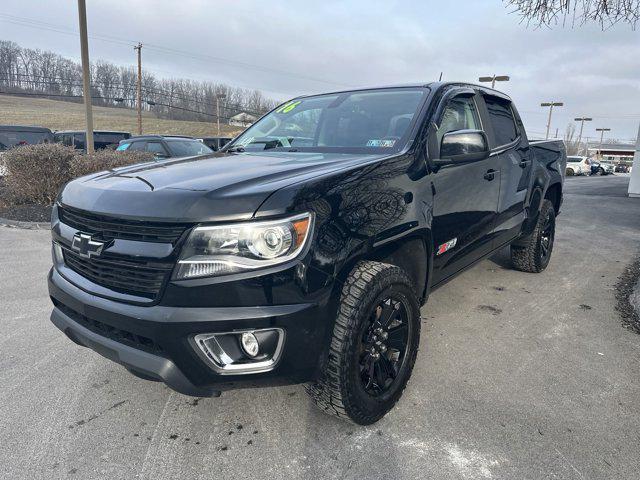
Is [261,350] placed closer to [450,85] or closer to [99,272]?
[99,272]

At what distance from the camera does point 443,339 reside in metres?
3.38

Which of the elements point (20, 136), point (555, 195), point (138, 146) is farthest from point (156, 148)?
point (555, 195)

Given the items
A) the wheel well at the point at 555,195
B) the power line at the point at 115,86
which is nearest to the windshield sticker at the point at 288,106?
the wheel well at the point at 555,195

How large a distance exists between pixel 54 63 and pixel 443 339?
266 ft

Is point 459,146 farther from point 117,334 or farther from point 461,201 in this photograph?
point 117,334

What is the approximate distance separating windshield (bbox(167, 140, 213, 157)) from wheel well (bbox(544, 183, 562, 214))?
8985mm

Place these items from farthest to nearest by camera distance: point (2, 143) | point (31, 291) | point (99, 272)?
point (2, 143)
point (31, 291)
point (99, 272)

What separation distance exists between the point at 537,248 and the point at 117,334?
4.37m

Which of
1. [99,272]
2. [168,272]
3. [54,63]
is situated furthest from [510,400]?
[54,63]

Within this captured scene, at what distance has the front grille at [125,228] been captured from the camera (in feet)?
6.06

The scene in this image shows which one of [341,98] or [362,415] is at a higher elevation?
[341,98]

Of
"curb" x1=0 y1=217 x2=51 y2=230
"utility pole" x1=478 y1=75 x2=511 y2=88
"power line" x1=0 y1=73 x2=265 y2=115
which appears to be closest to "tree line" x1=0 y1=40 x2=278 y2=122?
"power line" x1=0 y1=73 x2=265 y2=115

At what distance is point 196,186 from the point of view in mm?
1993

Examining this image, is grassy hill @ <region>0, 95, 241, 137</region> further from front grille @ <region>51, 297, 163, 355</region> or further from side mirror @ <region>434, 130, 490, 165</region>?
front grille @ <region>51, 297, 163, 355</region>
